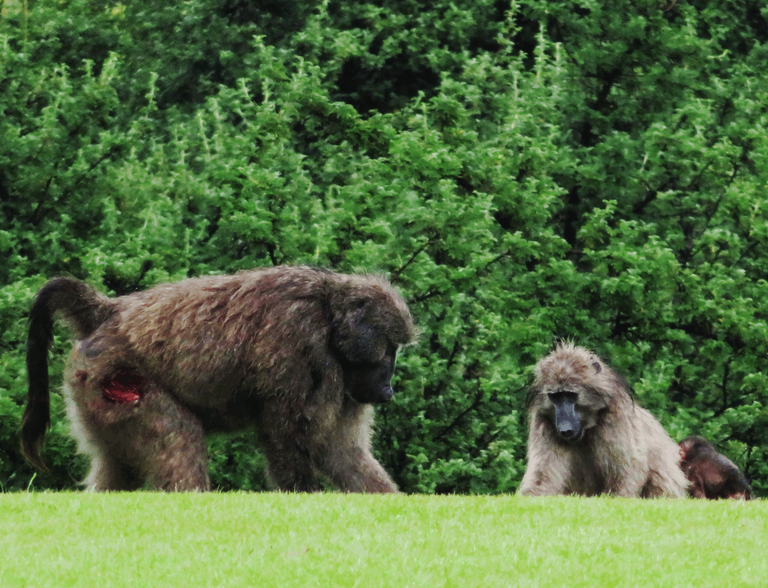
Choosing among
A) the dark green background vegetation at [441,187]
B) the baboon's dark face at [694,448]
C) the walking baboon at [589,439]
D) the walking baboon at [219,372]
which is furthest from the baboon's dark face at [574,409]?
the dark green background vegetation at [441,187]

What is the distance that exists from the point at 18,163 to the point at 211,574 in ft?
32.9

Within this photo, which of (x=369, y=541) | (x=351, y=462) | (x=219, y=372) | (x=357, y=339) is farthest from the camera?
(x=351, y=462)

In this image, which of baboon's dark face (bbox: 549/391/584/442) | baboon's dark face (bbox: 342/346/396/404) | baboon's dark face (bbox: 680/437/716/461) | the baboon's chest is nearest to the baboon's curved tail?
baboon's dark face (bbox: 342/346/396/404)

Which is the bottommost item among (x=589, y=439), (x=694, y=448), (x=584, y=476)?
(x=694, y=448)

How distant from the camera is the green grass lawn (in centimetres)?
572

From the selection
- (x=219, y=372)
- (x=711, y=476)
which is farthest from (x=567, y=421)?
(x=219, y=372)

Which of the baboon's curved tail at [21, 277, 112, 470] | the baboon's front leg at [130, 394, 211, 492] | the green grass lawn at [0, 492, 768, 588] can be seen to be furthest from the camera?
the baboon's curved tail at [21, 277, 112, 470]

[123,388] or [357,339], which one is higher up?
[357,339]

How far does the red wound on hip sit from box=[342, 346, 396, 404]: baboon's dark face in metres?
1.62

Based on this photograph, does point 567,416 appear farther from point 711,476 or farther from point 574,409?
point 711,476

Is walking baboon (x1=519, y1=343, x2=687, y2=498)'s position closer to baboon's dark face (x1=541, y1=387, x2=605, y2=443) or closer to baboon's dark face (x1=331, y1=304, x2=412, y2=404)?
baboon's dark face (x1=541, y1=387, x2=605, y2=443)

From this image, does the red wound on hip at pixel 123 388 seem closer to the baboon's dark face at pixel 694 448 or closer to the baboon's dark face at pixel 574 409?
the baboon's dark face at pixel 574 409

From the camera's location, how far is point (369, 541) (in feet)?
21.0

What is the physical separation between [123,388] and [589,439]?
4104mm
